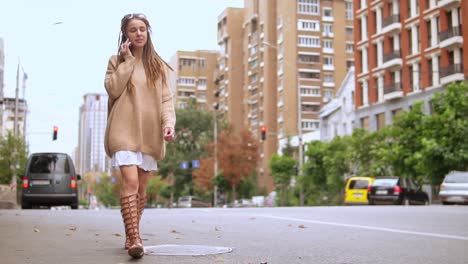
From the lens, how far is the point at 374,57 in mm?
59875

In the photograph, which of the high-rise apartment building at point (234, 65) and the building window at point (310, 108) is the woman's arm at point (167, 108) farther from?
the high-rise apartment building at point (234, 65)

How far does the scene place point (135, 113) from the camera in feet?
18.3

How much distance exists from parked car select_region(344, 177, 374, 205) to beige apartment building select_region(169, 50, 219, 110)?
276 ft

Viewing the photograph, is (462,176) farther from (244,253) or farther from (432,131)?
(244,253)

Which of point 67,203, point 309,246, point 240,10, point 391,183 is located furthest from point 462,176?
point 240,10

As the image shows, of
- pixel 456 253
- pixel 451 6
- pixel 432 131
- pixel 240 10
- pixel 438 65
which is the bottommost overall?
pixel 456 253

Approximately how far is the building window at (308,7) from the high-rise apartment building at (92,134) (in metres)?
60.6

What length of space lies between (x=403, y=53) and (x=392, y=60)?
101 cm

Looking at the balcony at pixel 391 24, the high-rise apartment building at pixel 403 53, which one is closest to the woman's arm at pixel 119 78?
the high-rise apartment building at pixel 403 53

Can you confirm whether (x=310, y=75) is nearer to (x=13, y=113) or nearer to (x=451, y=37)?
(x=451, y=37)

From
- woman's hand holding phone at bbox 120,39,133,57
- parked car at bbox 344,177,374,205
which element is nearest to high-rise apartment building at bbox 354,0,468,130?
parked car at bbox 344,177,374,205

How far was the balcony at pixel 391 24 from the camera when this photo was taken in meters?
55.6

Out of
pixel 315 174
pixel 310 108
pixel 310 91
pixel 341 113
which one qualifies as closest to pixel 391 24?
pixel 315 174

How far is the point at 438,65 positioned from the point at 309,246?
152 feet
